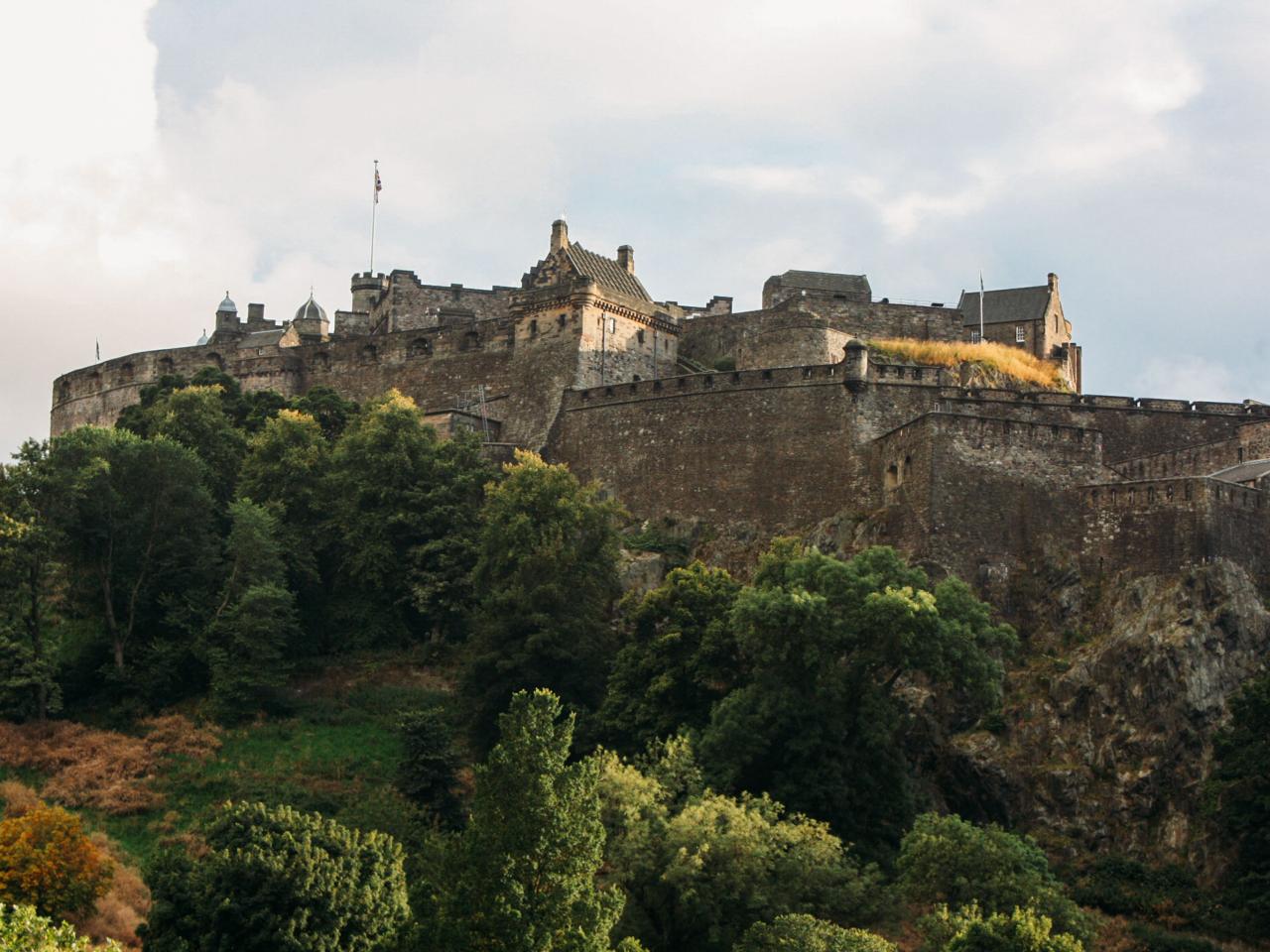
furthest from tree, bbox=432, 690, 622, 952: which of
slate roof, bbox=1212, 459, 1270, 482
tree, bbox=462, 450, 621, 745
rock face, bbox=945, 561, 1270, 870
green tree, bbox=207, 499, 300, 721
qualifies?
slate roof, bbox=1212, 459, 1270, 482

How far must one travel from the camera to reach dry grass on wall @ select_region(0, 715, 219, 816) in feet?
171

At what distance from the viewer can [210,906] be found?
3788 cm

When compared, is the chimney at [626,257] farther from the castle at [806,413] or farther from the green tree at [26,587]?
the green tree at [26,587]

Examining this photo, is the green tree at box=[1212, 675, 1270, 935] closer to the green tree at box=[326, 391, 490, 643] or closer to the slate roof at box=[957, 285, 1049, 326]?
the green tree at box=[326, 391, 490, 643]

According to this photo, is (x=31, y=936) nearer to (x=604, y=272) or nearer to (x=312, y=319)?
(x=604, y=272)

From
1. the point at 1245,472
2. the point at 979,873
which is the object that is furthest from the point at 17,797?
the point at 1245,472

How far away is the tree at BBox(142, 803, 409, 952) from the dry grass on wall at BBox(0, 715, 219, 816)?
1344 centimetres

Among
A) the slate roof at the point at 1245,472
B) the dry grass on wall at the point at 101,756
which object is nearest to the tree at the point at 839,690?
the slate roof at the point at 1245,472

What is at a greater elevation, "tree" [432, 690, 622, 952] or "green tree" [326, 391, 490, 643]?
"green tree" [326, 391, 490, 643]

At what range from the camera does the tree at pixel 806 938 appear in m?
40.7

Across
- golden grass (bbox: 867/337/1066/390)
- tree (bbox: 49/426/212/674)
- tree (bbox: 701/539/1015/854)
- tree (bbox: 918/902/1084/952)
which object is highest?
golden grass (bbox: 867/337/1066/390)

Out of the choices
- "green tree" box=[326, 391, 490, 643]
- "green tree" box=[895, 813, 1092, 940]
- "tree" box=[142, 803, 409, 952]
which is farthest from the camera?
"green tree" box=[326, 391, 490, 643]

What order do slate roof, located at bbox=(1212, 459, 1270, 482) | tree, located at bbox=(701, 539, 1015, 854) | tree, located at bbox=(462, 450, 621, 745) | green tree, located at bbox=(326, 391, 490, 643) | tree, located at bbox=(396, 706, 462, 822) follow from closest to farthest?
1. tree, located at bbox=(701, 539, 1015, 854)
2. tree, located at bbox=(396, 706, 462, 822)
3. tree, located at bbox=(462, 450, 621, 745)
4. slate roof, located at bbox=(1212, 459, 1270, 482)
5. green tree, located at bbox=(326, 391, 490, 643)

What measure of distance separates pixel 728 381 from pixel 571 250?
11.6 metres
